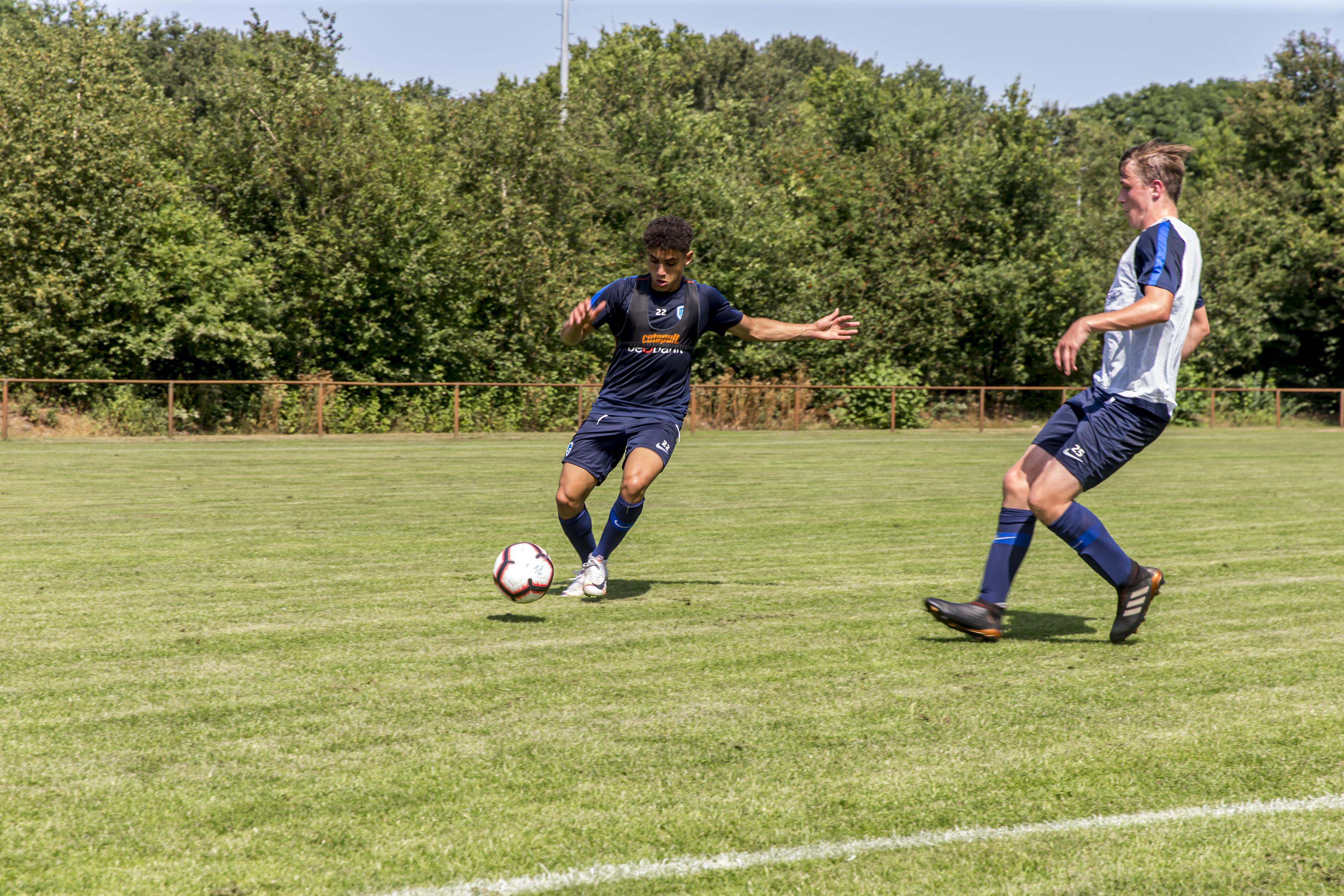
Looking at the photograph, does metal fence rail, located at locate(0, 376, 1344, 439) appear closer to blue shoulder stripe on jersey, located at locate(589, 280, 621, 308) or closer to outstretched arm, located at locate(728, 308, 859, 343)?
outstretched arm, located at locate(728, 308, 859, 343)

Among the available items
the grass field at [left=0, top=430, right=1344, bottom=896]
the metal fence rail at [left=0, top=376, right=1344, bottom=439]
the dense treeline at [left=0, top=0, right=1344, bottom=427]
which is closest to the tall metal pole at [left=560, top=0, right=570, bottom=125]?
the dense treeline at [left=0, top=0, right=1344, bottom=427]

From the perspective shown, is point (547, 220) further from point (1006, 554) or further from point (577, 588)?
point (1006, 554)

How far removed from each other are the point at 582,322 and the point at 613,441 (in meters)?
0.78

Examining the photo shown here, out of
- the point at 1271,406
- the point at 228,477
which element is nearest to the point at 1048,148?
the point at 1271,406

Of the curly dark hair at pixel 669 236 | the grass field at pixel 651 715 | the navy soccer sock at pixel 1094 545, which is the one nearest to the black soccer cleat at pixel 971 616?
the grass field at pixel 651 715

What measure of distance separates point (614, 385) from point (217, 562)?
3.29m

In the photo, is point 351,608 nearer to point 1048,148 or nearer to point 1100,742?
point 1100,742

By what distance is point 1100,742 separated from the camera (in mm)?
4090

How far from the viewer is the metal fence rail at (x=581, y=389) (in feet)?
88.2

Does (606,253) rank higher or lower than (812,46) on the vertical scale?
lower

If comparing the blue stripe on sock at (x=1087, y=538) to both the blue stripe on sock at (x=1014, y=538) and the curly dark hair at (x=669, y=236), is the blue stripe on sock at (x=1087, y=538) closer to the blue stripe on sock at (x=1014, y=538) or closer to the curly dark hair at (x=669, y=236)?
the blue stripe on sock at (x=1014, y=538)

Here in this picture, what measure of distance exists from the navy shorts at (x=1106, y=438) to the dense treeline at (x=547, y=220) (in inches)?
1075

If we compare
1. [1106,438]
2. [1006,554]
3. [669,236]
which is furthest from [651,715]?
[669,236]

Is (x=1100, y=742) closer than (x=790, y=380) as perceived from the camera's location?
Yes
